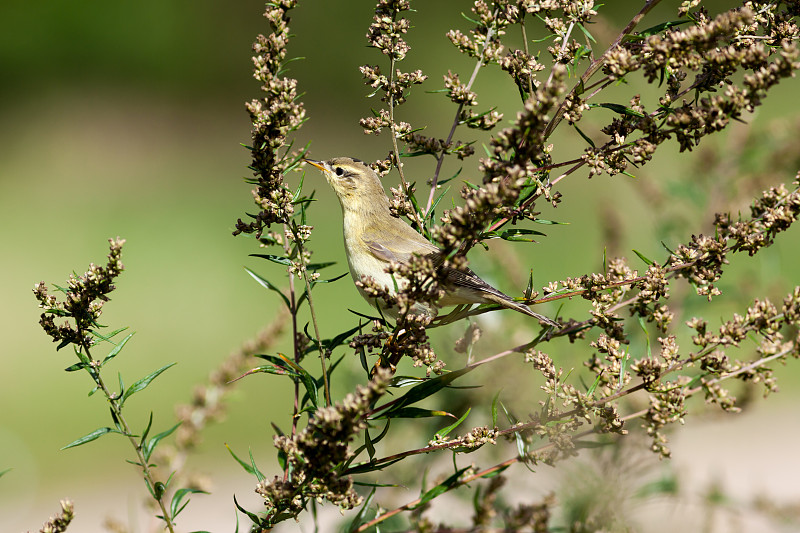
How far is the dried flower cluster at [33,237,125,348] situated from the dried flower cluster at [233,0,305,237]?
0.22m

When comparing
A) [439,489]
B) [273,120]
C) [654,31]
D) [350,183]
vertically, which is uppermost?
[350,183]

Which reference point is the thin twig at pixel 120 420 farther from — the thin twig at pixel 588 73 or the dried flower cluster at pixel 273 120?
the thin twig at pixel 588 73

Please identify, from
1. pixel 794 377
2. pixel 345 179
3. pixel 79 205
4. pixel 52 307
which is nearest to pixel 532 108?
pixel 52 307

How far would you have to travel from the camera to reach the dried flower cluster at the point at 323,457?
953mm

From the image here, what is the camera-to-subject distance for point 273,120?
1122mm

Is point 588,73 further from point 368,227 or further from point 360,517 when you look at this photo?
point 368,227

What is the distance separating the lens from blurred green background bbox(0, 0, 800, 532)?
6410mm

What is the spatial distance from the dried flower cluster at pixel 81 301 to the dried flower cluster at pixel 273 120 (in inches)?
8.6

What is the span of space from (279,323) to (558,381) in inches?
29.1

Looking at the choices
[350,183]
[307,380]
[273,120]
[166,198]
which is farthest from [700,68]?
[166,198]

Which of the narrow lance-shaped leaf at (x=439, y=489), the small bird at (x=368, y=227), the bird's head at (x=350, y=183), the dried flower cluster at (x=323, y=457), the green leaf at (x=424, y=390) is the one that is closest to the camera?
the dried flower cluster at (x=323, y=457)

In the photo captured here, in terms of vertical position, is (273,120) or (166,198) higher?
(166,198)

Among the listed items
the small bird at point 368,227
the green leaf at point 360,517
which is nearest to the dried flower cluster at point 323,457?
the green leaf at point 360,517

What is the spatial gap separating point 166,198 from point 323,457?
11059 mm
